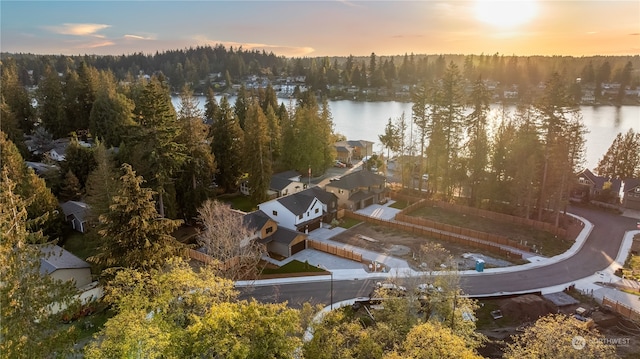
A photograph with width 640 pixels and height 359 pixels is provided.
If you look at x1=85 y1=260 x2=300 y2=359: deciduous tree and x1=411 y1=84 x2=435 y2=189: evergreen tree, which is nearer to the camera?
x1=85 y1=260 x2=300 y2=359: deciduous tree

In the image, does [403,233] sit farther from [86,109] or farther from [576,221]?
[86,109]

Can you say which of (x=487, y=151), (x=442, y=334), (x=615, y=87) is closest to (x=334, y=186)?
(x=487, y=151)

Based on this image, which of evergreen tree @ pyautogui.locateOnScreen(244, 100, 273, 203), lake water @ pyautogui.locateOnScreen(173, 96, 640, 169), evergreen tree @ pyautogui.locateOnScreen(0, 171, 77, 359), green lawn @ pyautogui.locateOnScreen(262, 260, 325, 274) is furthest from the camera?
lake water @ pyautogui.locateOnScreen(173, 96, 640, 169)

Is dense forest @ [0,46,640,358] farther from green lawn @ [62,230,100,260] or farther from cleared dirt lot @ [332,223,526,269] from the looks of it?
cleared dirt lot @ [332,223,526,269]

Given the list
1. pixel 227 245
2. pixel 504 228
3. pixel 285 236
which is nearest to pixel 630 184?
pixel 504 228

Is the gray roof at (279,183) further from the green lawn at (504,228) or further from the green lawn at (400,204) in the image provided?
the green lawn at (504,228)

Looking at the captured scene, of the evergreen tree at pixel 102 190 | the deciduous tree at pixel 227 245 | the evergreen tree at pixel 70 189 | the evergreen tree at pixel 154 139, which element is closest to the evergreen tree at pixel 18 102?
the evergreen tree at pixel 70 189

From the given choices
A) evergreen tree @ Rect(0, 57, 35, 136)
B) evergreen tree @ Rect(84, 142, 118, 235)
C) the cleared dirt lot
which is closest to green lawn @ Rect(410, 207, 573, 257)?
the cleared dirt lot
